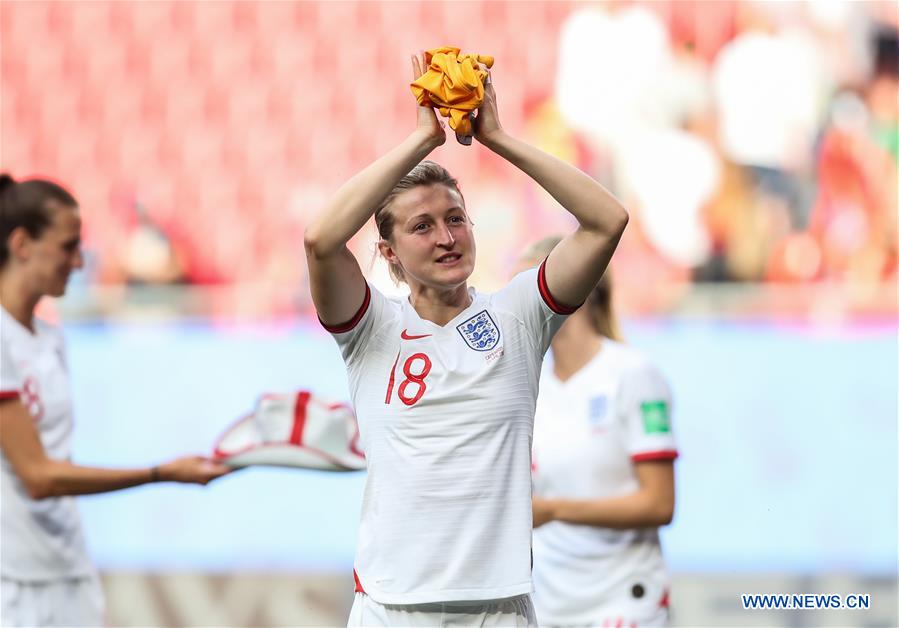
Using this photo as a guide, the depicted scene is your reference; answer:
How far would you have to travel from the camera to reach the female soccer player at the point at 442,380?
232cm

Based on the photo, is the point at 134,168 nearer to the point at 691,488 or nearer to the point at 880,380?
the point at 691,488

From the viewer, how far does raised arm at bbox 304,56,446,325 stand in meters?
2.31

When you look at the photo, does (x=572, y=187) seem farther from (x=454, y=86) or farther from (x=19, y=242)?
(x=19, y=242)

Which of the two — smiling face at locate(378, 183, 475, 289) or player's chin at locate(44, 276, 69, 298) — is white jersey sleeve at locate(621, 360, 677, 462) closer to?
smiling face at locate(378, 183, 475, 289)

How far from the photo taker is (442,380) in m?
2.38

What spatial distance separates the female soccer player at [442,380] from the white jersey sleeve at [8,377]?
1.28 meters

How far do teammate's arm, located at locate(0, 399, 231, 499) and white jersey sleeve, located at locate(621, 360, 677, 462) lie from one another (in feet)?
3.72

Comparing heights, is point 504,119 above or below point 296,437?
above

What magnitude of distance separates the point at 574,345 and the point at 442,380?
1156 mm

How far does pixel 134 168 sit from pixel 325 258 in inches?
229

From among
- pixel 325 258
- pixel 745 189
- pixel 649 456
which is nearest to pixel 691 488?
pixel 745 189

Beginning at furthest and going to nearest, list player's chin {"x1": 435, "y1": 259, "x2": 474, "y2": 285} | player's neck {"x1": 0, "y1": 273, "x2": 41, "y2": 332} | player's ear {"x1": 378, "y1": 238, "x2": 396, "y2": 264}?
player's neck {"x1": 0, "y1": 273, "x2": 41, "y2": 332} → player's ear {"x1": 378, "y1": 238, "x2": 396, "y2": 264} → player's chin {"x1": 435, "y1": 259, "x2": 474, "y2": 285}

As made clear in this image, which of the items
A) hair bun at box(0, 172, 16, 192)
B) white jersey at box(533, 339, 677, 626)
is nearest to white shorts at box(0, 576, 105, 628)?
hair bun at box(0, 172, 16, 192)

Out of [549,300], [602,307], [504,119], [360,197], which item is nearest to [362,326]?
[360,197]
